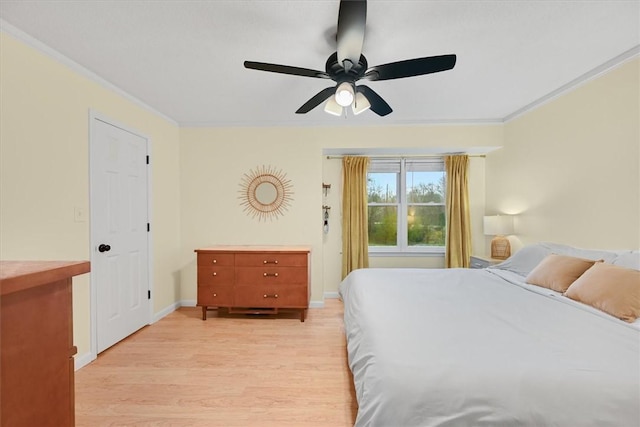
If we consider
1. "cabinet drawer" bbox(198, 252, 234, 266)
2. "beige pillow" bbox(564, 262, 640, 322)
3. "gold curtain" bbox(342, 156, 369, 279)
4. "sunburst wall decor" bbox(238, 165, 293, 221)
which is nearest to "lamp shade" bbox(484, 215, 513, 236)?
"beige pillow" bbox(564, 262, 640, 322)

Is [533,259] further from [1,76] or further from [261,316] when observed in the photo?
[1,76]

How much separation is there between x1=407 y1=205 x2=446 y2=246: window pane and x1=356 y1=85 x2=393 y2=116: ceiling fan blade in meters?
2.35

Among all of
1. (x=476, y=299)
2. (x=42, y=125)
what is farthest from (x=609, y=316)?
(x=42, y=125)

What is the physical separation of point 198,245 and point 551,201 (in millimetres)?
4200

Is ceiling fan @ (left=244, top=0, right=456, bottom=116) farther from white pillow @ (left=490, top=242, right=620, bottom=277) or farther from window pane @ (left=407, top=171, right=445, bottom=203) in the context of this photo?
window pane @ (left=407, top=171, right=445, bottom=203)

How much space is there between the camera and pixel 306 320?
10.9 ft

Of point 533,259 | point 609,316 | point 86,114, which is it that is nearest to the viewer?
point 609,316

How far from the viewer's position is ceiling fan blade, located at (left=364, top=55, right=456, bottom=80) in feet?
5.35

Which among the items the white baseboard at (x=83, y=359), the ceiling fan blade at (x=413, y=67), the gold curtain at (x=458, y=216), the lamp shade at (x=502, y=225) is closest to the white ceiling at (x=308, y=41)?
the ceiling fan blade at (x=413, y=67)

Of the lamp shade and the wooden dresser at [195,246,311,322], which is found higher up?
the lamp shade

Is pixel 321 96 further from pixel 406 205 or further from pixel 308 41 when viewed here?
pixel 406 205

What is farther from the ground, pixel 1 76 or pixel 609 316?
pixel 1 76

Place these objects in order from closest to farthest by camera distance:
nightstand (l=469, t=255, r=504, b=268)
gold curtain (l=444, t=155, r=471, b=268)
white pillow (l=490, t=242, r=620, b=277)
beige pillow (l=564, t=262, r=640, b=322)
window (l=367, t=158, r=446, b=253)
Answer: beige pillow (l=564, t=262, r=640, b=322)
white pillow (l=490, t=242, r=620, b=277)
nightstand (l=469, t=255, r=504, b=268)
gold curtain (l=444, t=155, r=471, b=268)
window (l=367, t=158, r=446, b=253)

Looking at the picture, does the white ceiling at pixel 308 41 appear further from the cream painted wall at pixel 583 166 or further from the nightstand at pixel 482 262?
the nightstand at pixel 482 262
